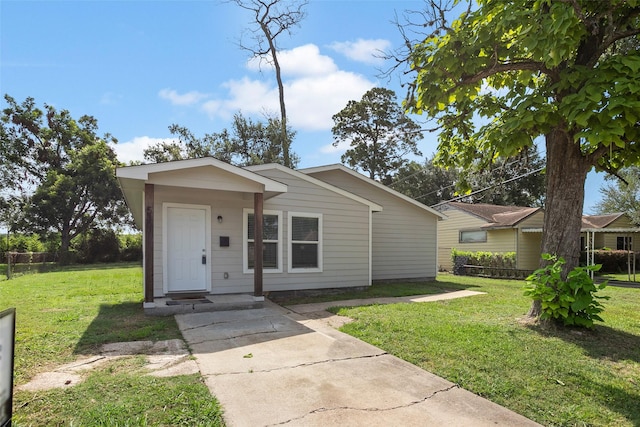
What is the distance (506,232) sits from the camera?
18.2 m

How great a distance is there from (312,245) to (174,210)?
11.5 ft

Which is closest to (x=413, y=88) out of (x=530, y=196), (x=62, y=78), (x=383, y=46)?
(x=383, y=46)

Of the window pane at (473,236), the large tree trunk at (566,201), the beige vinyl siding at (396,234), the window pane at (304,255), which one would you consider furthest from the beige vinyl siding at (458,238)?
the large tree trunk at (566,201)

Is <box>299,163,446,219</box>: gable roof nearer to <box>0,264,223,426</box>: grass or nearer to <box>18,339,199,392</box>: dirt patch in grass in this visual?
<box>0,264,223,426</box>: grass

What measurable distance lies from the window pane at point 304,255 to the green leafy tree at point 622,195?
95.0ft

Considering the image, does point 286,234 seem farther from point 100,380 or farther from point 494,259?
point 494,259

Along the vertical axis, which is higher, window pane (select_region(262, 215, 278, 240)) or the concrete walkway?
window pane (select_region(262, 215, 278, 240))

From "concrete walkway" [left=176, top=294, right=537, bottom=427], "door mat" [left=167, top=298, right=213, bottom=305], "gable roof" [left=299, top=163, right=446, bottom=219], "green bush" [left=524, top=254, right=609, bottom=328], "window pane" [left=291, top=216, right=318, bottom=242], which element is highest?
"gable roof" [left=299, top=163, right=446, bottom=219]

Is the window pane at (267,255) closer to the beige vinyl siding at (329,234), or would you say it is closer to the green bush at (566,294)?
the beige vinyl siding at (329,234)

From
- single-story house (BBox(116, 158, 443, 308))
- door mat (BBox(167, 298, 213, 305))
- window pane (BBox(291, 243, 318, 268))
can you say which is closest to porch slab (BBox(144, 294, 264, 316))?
door mat (BBox(167, 298, 213, 305))

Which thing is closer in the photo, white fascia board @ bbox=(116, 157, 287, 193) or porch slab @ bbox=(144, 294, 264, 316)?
white fascia board @ bbox=(116, 157, 287, 193)

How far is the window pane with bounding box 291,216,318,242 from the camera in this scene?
31.9 feet

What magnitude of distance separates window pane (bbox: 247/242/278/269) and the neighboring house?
9.45 m

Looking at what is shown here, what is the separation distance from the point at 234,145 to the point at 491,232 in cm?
1815
